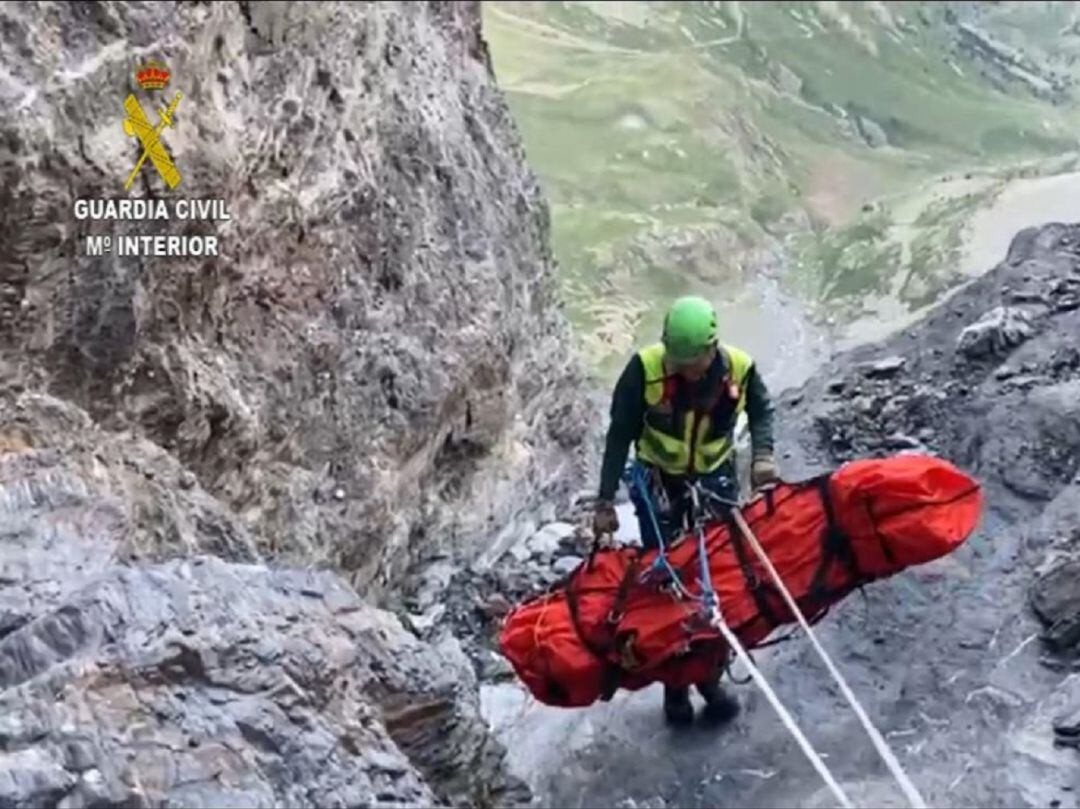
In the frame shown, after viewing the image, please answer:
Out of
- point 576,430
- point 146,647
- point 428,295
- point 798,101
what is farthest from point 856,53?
point 146,647

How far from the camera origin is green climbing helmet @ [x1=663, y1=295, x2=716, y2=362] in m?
4.84

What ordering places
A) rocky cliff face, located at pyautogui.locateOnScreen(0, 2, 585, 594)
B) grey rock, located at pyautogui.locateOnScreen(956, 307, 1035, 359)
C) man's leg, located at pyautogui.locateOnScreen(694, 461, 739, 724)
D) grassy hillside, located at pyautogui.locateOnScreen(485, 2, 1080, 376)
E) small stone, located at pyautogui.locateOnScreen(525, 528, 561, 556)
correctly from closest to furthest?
man's leg, located at pyautogui.locateOnScreen(694, 461, 739, 724), rocky cliff face, located at pyautogui.locateOnScreen(0, 2, 585, 594), grey rock, located at pyautogui.locateOnScreen(956, 307, 1035, 359), small stone, located at pyautogui.locateOnScreen(525, 528, 561, 556), grassy hillside, located at pyautogui.locateOnScreen(485, 2, 1080, 376)

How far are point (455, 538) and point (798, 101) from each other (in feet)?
62.1

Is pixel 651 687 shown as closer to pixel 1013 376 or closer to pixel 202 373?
pixel 202 373

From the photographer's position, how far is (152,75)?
6.15 m

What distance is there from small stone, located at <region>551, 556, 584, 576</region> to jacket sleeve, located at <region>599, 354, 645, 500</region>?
325 centimetres

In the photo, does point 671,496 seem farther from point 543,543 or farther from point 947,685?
point 543,543

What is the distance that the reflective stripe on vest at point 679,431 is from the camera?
510 cm

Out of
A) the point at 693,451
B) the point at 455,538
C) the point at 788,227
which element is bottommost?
the point at 788,227

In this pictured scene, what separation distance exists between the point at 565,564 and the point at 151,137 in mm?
3646

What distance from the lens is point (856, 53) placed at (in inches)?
1105

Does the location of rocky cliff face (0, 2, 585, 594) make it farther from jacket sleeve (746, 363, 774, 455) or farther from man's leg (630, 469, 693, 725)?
jacket sleeve (746, 363, 774, 455)

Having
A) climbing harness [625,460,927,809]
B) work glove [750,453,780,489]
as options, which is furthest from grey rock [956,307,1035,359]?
climbing harness [625,460,927,809]

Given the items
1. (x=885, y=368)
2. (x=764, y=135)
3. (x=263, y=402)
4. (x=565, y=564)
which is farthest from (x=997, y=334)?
(x=764, y=135)
